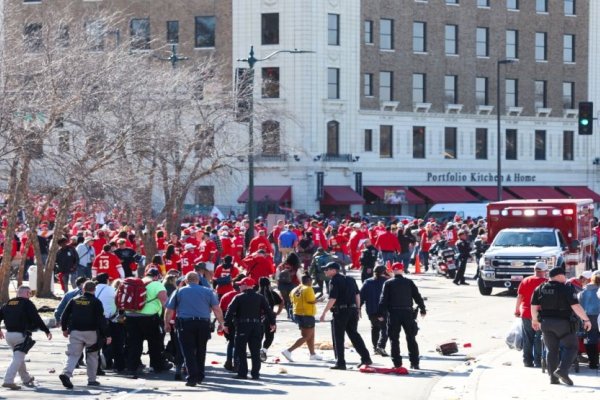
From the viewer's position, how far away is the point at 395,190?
6962 centimetres

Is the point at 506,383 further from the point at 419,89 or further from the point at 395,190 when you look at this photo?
the point at 419,89

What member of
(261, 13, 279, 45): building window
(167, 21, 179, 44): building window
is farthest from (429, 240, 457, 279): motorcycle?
(167, 21, 179, 44): building window

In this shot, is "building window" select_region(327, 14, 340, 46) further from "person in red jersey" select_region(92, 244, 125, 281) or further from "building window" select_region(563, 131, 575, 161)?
"person in red jersey" select_region(92, 244, 125, 281)

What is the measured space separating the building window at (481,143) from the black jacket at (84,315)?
56962mm

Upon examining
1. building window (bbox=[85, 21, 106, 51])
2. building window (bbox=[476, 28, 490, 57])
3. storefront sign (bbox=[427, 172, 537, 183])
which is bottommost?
storefront sign (bbox=[427, 172, 537, 183])

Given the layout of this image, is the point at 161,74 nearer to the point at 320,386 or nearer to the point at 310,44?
the point at 320,386

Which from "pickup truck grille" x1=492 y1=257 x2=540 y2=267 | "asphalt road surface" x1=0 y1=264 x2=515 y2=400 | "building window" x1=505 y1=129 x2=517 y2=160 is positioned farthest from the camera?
"building window" x1=505 y1=129 x2=517 y2=160

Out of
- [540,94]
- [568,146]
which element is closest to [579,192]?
[568,146]

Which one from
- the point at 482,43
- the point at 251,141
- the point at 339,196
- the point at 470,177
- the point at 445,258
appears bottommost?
the point at 445,258

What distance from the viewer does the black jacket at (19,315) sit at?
59.5 ft

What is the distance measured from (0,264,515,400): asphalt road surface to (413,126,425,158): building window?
4322 centimetres

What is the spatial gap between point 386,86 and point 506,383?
2053 inches

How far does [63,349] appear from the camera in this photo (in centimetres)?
2284

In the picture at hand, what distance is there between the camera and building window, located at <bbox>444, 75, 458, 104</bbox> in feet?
236
